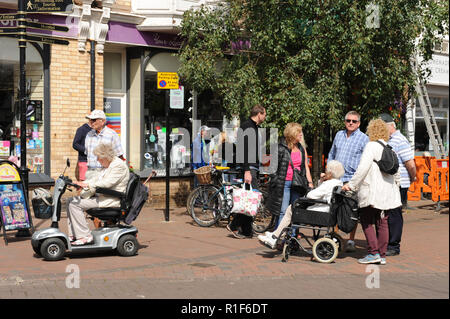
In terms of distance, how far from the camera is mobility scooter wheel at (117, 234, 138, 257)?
873 centimetres

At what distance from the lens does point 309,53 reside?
12578 mm

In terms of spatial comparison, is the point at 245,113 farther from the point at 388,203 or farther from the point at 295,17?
the point at 388,203

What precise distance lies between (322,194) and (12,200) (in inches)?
179

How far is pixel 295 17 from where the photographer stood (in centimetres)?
1284

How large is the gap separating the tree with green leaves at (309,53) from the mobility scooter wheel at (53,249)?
534 centimetres

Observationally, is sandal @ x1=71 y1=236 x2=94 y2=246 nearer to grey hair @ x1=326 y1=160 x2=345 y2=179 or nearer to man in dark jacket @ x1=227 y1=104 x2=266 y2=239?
man in dark jacket @ x1=227 y1=104 x2=266 y2=239

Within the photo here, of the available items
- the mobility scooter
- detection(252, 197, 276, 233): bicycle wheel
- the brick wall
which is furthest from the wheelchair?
the brick wall

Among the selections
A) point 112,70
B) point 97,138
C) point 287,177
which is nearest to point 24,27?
point 97,138

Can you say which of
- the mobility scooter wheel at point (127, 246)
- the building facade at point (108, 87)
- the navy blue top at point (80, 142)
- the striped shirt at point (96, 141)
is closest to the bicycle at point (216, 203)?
the building facade at point (108, 87)

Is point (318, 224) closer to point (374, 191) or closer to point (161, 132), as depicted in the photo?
point (374, 191)

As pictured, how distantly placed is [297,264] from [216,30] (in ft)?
21.2

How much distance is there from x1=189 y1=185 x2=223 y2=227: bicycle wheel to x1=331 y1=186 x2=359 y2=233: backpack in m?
3.57

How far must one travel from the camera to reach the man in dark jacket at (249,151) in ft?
32.7

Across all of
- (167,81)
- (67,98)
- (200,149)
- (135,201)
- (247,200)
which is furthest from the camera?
(200,149)
